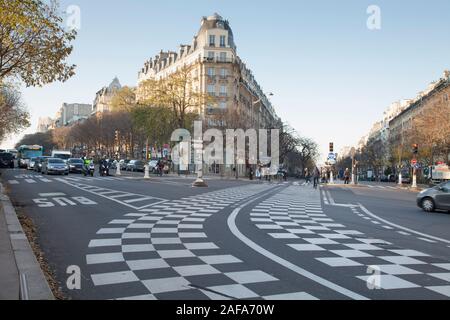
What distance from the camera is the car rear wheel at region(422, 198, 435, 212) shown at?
52.4 feet

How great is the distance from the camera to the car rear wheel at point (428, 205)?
1597 centimetres

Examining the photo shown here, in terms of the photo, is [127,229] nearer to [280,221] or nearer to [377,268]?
[280,221]

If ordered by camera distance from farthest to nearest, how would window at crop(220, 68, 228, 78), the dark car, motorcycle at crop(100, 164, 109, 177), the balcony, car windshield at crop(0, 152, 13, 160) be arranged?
window at crop(220, 68, 228, 78)
the balcony
car windshield at crop(0, 152, 13, 160)
the dark car
motorcycle at crop(100, 164, 109, 177)

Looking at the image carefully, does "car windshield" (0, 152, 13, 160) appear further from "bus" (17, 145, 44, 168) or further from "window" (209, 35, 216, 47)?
"window" (209, 35, 216, 47)

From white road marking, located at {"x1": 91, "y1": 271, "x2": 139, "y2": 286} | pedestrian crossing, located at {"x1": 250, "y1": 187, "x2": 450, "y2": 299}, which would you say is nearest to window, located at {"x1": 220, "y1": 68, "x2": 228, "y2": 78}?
pedestrian crossing, located at {"x1": 250, "y1": 187, "x2": 450, "y2": 299}

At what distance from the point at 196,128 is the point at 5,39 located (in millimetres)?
37823

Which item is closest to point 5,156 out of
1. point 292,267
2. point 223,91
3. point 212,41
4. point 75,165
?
point 75,165

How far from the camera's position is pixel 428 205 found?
52.8 feet

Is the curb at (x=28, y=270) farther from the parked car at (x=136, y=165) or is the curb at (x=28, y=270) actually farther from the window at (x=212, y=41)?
the window at (x=212, y=41)

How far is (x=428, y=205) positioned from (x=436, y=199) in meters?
0.42

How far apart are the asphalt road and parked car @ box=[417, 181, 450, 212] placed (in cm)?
269
